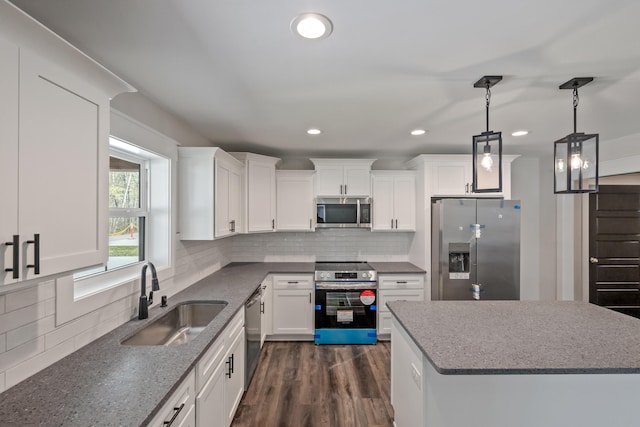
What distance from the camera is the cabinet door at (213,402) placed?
149cm

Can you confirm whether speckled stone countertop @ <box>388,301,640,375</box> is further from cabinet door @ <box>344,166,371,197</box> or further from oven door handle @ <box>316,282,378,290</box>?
cabinet door @ <box>344,166,371,197</box>

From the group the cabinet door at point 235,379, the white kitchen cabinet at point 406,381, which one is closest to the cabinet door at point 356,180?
the white kitchen cabinet at point 406,381

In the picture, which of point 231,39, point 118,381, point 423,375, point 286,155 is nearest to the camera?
point 118,381

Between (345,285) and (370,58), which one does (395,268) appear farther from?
(370,58)

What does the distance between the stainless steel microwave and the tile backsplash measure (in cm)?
37

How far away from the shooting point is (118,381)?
1190 millimetres

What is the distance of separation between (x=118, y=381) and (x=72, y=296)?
0.58 m

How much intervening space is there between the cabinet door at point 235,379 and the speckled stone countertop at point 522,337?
1.21m

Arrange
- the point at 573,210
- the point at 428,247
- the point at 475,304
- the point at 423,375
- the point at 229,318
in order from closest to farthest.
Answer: the point at 423,375 → the point at 229,318 → the point at 475,304 → the point at 428,247 → the point at 573,210

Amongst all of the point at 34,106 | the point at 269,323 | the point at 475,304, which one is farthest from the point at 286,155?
the point at 34,106

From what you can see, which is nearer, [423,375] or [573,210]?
[423,375]

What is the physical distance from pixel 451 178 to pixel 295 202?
199cm

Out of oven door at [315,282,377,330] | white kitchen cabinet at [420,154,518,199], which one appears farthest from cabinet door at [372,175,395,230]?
oven door at [315,282,377,330]

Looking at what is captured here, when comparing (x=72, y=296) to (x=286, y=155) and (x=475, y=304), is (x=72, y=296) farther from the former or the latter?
(x=286, y=155)
